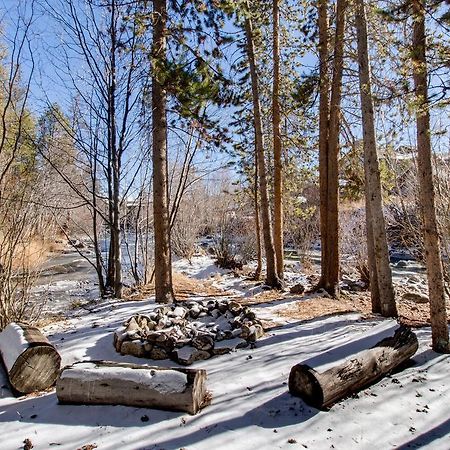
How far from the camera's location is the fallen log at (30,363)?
129 inches

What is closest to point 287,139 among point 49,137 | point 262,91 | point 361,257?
point 262,91

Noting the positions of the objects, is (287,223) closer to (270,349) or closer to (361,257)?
(361,257)

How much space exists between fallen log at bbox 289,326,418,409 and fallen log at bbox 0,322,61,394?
2197mm

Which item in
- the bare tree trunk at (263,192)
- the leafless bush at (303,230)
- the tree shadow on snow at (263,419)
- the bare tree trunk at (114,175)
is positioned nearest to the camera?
the tree shadow on snow at (263,419)

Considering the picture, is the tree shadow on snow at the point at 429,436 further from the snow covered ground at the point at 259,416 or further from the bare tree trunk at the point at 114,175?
the bare tree trunk at the point at 114,175

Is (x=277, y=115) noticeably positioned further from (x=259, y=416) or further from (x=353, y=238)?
(x=259, y=416)

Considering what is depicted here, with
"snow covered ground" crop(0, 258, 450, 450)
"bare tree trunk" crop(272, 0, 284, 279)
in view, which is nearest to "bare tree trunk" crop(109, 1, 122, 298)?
"snow covered ground" crop(0, 258, 450, 450)

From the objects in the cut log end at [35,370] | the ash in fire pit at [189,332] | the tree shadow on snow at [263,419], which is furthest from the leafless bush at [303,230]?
the cut log end at [35,370]

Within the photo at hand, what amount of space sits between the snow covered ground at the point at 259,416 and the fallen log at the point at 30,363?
0.47 ft

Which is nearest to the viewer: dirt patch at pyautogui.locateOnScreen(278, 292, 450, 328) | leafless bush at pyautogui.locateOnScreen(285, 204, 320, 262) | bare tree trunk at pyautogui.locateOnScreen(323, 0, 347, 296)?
dirt patch at pyautogui.locateOnScreen(278, 292, 450, 328)

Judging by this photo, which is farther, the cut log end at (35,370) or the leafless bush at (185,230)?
the leafless bush at (185,230)

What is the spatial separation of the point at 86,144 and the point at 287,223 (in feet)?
30.2

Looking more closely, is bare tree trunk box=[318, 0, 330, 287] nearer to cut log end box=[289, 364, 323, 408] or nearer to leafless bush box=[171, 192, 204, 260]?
cut log end box=[289, 364, 323, 408]

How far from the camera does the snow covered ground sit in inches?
101
